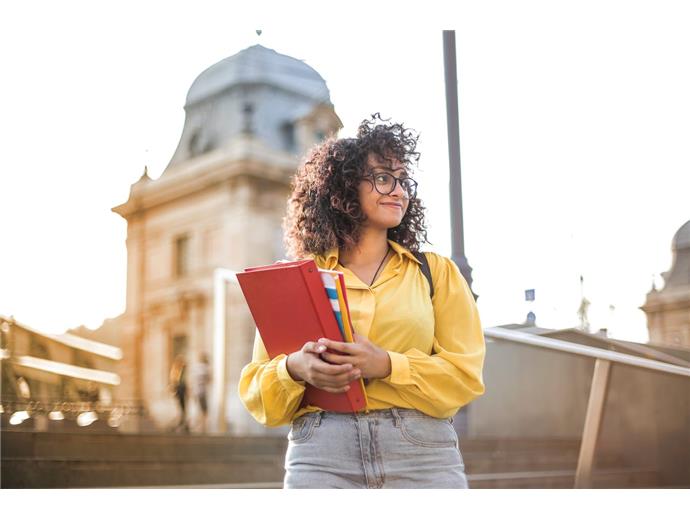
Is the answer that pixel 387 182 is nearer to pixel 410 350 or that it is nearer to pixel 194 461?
pixel 410 350

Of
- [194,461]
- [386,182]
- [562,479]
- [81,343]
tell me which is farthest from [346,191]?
[81,343]

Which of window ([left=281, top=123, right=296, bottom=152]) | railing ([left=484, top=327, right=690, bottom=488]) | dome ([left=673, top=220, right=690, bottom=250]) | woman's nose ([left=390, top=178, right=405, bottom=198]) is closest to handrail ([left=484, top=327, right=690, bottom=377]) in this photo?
railing ([left=484, top=327, right=690, bottom=488])

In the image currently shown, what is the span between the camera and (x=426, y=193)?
3.77 m

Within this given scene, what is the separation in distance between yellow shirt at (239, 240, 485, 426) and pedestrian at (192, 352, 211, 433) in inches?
171

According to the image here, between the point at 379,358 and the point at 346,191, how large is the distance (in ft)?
1.40

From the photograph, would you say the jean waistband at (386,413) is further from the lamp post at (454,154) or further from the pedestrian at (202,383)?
the pedestrian at (202,383)

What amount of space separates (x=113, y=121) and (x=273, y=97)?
1653 mm

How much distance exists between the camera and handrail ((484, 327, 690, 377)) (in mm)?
3758

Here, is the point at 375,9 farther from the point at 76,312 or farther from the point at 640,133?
the point at 76,312

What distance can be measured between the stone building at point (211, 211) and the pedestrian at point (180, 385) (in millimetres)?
47

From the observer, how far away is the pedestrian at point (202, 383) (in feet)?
20.2

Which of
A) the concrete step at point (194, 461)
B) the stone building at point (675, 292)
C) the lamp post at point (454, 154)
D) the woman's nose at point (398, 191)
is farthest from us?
the lamp post at point (454, 154)

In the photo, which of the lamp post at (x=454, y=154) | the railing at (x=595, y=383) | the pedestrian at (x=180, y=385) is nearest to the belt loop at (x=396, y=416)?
the railing at (x=595, y=383)
